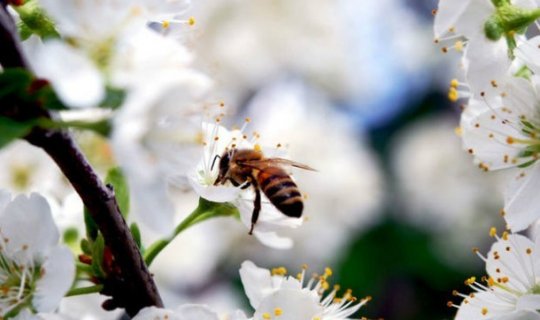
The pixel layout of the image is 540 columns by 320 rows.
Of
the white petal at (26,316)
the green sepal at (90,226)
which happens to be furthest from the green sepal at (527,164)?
the white petal at (26,316)

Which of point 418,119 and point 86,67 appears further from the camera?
point 418,119

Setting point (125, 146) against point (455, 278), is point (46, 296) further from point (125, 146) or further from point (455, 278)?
point (455, 278)

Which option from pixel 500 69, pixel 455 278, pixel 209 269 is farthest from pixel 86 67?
pixel 455 278

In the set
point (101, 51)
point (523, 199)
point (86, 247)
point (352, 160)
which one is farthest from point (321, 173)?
point (101, 51)

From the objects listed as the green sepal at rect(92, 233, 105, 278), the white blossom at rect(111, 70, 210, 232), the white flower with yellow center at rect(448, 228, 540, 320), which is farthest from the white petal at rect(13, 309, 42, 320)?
the white flower with yellow center at rect(448, 228, 540, 320)

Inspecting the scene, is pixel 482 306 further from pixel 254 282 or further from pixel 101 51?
pixel 101 51

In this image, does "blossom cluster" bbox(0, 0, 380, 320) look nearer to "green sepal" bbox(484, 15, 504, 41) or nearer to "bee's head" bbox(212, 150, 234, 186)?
"bee's head" bbox(212, 150, 234, 186)

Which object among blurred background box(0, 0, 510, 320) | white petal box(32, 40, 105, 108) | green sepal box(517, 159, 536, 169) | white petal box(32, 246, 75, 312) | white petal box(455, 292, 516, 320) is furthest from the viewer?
blurred background box(0, 0, 510, 320)
